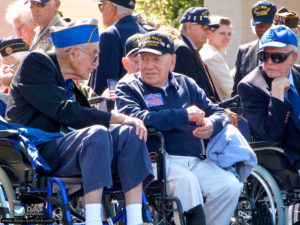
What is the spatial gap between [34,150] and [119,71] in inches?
84.9

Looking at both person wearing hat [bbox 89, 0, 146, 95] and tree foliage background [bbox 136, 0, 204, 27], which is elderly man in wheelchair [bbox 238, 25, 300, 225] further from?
tree foliage background [bbox 136, 0, 204, 27]

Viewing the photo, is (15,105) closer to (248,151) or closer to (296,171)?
(248,151)

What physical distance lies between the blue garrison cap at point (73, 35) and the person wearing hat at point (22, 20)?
87.6 inches

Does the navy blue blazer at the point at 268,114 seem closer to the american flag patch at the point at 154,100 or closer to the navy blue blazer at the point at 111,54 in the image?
the american flag patch at the point at 154,100

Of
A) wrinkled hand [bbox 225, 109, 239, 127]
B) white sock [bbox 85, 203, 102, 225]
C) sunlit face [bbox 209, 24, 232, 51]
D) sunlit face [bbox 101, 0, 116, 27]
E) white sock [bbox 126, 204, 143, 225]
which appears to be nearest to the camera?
white sock [bbox 85, 203, 102, 225]

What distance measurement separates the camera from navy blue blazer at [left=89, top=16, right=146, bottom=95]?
655 cm

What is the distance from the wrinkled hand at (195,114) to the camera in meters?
5.31

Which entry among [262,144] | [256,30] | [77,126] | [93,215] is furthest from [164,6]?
[93,215]

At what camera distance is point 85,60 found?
518 centimetres

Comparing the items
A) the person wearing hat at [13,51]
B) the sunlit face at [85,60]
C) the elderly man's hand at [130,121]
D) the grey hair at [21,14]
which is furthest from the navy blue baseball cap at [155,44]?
the grey hair at [21,14]

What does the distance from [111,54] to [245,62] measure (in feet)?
6.00

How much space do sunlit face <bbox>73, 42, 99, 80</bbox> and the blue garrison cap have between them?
5 centimetres

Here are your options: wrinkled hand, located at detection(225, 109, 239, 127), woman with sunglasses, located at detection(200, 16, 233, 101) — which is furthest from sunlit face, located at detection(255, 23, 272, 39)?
wrinkled hand, located at detection(225, 109, 239, 127)

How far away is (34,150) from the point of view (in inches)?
185
